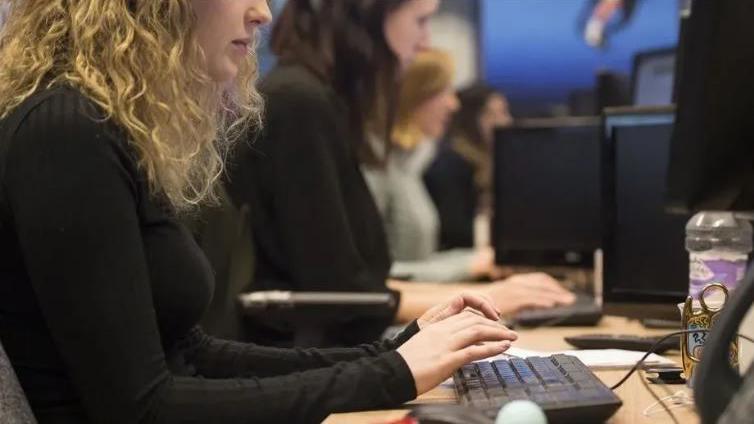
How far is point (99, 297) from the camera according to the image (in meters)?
1.13

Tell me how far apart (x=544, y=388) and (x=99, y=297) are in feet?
1.68

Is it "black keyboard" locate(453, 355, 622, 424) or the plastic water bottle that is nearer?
"black keyboard" locate(453, 355, 622, 424)

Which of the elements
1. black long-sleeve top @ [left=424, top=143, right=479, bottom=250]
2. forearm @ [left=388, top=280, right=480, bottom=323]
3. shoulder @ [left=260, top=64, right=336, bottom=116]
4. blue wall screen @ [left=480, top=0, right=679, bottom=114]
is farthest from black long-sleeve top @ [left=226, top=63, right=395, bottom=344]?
blue wall screen @ [left=480, top=0, right=679, bottom=114]

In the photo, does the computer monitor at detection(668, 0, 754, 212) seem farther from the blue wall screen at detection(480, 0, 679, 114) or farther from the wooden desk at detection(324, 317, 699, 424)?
the blue wall screen at detection(480, 0, 679, 114)

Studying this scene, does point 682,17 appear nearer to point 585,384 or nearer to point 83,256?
point 585,384

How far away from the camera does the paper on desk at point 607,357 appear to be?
1.50 meters

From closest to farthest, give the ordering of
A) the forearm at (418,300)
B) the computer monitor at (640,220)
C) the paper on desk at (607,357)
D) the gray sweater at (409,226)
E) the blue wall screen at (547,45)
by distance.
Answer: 1. the paper on desk at (607,357)
2. the computer monitor at (640,220)
3. the forearm at (418,300)
4. the gray sweater at (409,226)
5. the blue wall screen at (547,45)

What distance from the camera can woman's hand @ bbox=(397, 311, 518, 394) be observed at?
122 cm

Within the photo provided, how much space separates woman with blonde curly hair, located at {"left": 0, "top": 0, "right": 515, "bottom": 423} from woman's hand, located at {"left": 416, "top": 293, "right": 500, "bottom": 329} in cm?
14

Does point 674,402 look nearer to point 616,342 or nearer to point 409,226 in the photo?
point 616,342

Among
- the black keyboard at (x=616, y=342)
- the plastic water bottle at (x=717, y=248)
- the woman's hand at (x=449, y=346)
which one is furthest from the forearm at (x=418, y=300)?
the woman's hand at (x=449, y=346)

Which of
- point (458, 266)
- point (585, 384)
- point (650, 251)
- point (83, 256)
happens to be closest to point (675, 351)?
point (650, 251)

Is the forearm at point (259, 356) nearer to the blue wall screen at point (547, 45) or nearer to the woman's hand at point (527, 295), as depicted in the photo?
the woman's hand at point (527, 295)

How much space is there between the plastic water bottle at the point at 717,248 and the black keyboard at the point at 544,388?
13.6 inches
